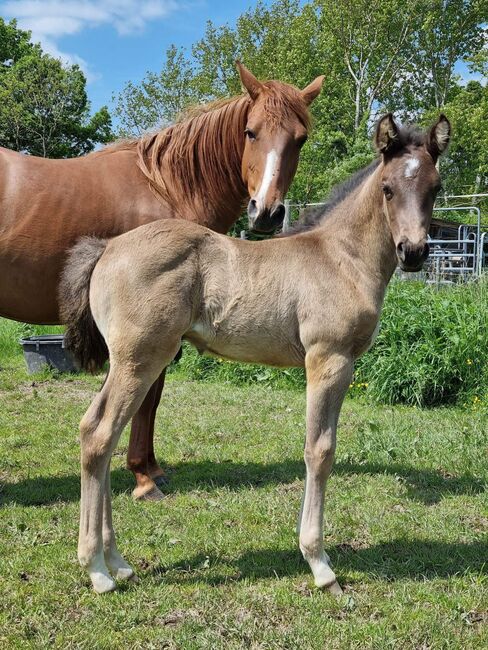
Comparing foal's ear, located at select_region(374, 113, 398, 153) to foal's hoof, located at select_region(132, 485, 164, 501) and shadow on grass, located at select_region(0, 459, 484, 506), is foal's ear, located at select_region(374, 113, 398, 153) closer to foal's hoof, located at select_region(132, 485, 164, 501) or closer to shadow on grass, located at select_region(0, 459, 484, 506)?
shadow on grass, located at select_region(0, 459, 484, 506)

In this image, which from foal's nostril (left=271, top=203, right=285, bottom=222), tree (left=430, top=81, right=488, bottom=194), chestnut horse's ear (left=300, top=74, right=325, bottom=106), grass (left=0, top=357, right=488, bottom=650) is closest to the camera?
grass (left=0, top=357, right=488, bottom=650)

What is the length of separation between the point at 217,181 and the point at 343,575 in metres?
A: 2.75

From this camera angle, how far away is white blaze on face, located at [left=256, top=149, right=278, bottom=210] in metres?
3.72

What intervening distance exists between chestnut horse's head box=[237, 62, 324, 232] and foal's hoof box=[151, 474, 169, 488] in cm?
216

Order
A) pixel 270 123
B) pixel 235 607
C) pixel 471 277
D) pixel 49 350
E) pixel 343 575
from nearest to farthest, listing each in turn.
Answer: pixel 235 607 → pixel 343 575 → pixel 270 123 → pixel 49 350 → pixel 471 277

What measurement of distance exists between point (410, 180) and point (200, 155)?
1942mm

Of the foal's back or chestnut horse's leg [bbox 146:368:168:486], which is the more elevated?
the foal's back

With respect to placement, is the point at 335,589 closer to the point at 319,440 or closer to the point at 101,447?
the point at 319,440

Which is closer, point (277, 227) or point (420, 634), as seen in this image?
point (420, 634)

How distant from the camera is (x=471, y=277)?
948cm

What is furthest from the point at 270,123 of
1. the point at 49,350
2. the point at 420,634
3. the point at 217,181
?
the point at 49,350

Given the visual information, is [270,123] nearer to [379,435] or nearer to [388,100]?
[379,435]

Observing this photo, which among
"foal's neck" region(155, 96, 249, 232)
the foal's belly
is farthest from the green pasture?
"foal's neck" region(155, 96, 249, 232)

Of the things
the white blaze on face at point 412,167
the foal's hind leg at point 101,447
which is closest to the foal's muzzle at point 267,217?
the white blaze on face at point 412,167
